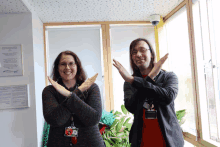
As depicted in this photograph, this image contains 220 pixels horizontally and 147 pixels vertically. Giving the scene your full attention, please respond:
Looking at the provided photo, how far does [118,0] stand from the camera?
2568 mm

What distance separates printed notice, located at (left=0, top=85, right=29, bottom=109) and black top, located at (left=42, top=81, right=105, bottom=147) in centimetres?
148

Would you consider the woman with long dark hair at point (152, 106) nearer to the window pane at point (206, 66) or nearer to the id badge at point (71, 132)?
the id badge at point (71, 132)

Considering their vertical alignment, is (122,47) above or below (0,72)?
above

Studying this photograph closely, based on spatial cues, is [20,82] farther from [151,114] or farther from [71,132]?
[151,114]

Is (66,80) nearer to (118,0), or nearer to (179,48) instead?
(118,0)

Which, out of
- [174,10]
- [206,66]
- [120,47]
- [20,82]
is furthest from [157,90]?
[120,47]

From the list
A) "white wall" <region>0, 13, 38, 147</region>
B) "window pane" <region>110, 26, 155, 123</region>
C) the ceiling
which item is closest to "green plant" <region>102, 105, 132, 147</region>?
"window pane" <region>110, 26, 155, 123</region>

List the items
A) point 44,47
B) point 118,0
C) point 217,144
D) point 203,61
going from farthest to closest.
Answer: point 44,47 → point 118,0 → point 203,61 → point 217,144

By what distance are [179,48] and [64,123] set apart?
2346mm

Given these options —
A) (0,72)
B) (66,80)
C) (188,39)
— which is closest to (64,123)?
(66,80)

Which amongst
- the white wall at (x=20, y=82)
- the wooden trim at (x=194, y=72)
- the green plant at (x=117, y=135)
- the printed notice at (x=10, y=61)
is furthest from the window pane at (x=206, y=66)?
the printed notice at (x=10, y=61)

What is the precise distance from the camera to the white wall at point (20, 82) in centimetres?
247

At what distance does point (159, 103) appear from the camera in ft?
3.53

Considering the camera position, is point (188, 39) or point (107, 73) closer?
point (188, 39)
